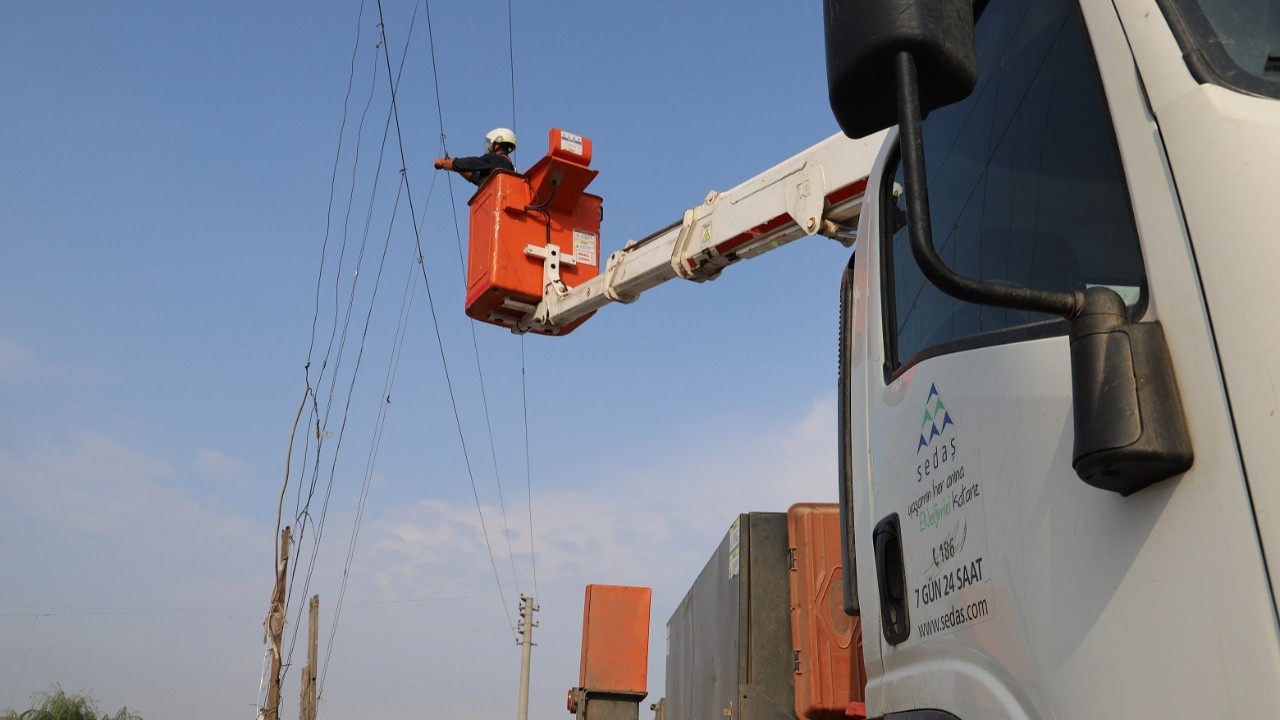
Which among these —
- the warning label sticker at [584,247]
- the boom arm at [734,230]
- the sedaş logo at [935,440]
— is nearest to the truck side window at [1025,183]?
the sedaş logo at [935,440]

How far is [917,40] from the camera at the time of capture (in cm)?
159

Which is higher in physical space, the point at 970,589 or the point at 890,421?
the point at 890,421

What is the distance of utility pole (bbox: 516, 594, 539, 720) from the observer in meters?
27.4

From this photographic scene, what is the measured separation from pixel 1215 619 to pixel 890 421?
4.09 ft

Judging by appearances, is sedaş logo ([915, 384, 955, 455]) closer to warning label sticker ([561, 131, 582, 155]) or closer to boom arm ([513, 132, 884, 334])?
boom arm ([513, 132, 884, 334])

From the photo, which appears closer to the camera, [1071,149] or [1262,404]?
[1262,404]

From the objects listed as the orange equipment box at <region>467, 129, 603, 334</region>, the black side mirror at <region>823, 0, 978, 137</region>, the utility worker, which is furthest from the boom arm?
the black side mirror at <region>823, 0, 978, 137</region>

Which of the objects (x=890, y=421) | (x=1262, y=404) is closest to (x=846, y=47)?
(x=1262, y=404)

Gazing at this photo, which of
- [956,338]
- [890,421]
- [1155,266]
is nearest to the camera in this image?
[1155,266]

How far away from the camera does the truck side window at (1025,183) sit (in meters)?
1.69

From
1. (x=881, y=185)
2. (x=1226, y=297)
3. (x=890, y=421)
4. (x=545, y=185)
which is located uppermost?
(x=545, y=185)

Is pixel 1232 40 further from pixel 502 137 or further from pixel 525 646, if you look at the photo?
pixel 525 646

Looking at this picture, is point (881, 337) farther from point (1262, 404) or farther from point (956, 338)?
point (1262, 404)

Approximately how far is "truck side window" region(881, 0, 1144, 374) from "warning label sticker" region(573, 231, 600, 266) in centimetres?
481
